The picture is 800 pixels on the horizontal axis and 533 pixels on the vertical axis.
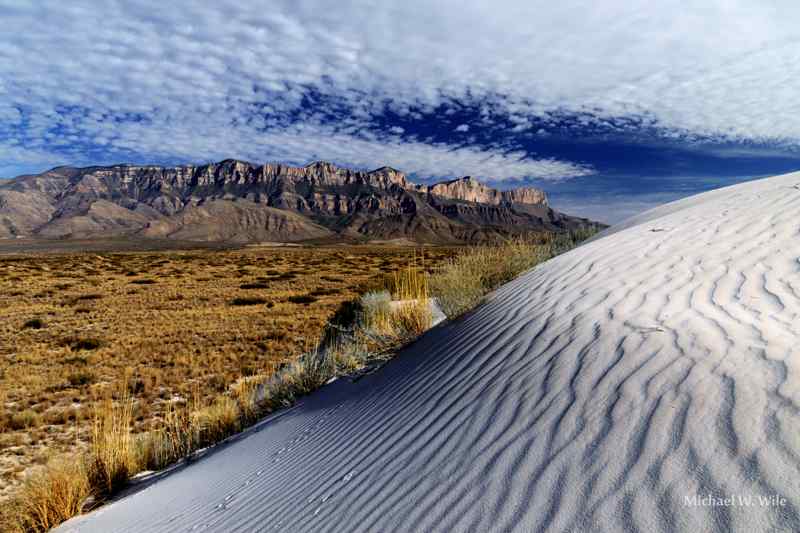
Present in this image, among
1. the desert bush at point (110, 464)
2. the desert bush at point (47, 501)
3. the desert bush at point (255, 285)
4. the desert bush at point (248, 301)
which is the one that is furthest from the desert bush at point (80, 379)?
the desert bush at point (255, 285)

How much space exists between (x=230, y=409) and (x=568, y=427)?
4.20 m

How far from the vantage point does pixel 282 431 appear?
3.98 metres

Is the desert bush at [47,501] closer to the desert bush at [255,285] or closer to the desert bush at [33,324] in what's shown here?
the desert bush at [33,324]

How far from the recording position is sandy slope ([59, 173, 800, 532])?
4.89 ft

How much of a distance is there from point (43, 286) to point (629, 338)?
27.8 meters

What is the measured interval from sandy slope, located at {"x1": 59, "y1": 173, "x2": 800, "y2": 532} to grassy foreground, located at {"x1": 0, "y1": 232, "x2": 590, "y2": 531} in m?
0.51

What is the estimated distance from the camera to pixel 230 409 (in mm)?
5098

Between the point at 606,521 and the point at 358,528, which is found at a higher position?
the point at 606,521

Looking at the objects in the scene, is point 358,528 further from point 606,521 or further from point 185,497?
point 185,497

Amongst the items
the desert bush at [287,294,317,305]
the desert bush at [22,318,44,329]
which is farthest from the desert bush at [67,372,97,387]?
the desert bush at [287,294,317,305]

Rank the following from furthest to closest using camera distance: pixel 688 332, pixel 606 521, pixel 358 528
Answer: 1. pixel 688 332
2. pixel 358 528
3. pixel 606 521

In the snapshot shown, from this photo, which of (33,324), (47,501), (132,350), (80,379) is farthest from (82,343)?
(47,501)

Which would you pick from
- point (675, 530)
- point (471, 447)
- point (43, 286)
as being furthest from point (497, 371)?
point (43, 286)

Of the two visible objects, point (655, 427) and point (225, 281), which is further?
point (225, 281)
